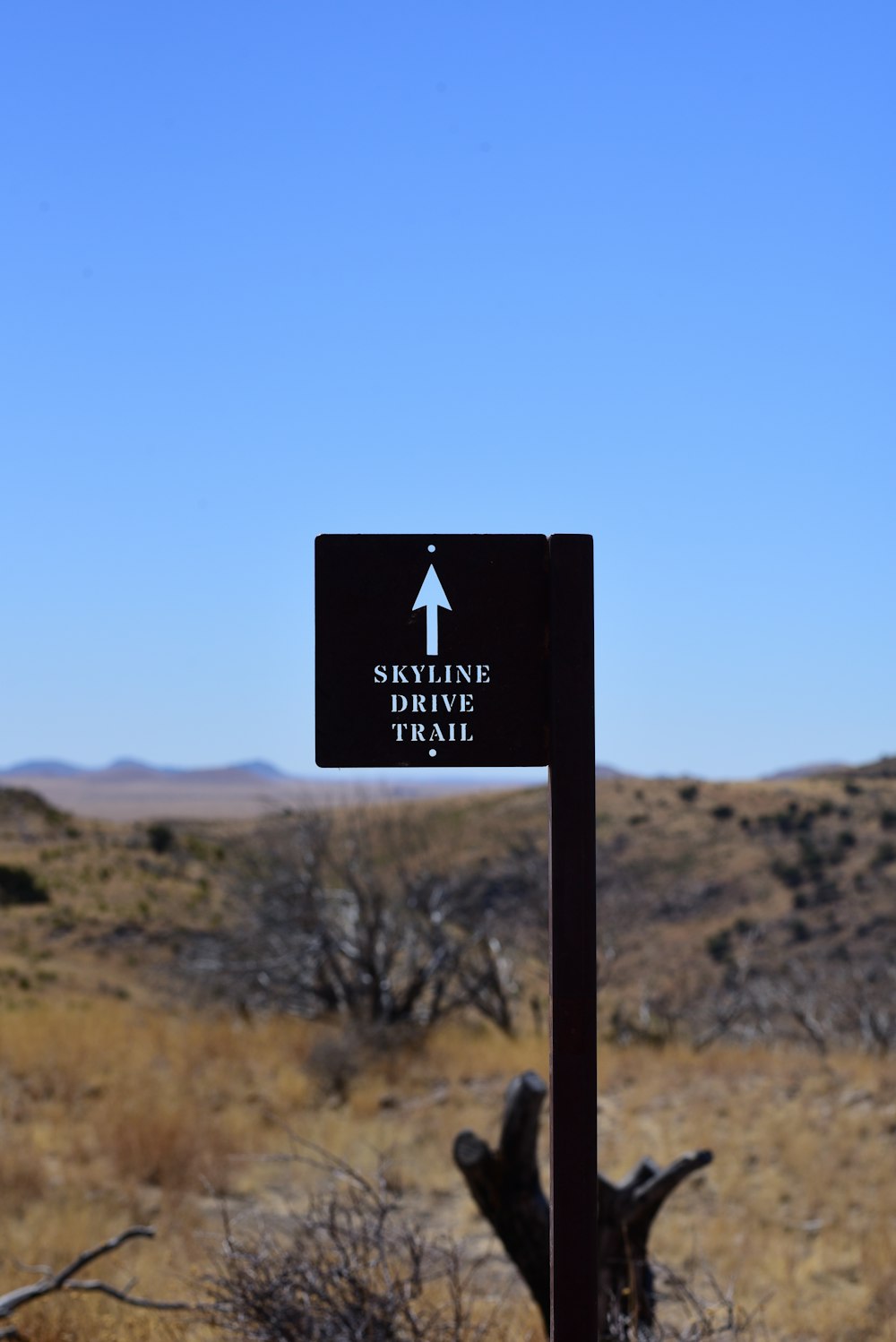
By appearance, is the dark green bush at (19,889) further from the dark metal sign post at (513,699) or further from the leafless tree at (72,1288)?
the dark metal sign post at (513,699)

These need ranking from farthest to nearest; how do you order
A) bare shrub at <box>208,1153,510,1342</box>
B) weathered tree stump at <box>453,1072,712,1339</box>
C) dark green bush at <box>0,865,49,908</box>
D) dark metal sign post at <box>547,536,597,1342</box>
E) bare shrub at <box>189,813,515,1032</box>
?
1. dark green bush at <box>0,865,49,908</box>
2. bare shrub at <box>189,813,515,1032</box>
3. weathered tree stump at <box>453,1072,712,1339</box>
4. bare shrub at <box>208,1153,510,1342</box>
5. dark metal sign post at <box>547,536,597,1342</box>

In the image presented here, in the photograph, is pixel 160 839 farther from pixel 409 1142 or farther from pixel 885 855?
pixel 409 1142

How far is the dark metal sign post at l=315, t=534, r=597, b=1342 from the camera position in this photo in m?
3.23

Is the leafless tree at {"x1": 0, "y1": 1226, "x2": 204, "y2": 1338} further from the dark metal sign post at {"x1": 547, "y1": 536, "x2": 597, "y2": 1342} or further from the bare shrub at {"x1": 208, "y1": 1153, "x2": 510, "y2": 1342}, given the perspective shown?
the dark metal sign post at {"x1": 547, "y1": 536, "x2": 597, "y2": 1342}

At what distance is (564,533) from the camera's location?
3.33 metres

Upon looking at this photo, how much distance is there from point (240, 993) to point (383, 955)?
1930 mm

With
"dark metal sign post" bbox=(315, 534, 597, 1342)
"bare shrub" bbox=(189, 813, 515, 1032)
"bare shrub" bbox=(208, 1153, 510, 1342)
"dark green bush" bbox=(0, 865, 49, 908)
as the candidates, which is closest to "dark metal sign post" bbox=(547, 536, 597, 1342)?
"dark metal sign post" bbox=(315, 534, 597, 1342)

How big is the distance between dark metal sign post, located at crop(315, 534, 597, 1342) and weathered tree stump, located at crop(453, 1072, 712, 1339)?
8.11 ft

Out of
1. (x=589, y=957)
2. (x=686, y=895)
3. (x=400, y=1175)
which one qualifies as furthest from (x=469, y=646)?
(x=686, y=895)

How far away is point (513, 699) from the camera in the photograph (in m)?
3.31

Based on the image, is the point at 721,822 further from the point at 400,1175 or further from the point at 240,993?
the point at 400,1175

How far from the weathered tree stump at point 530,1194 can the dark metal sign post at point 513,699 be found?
2473mm

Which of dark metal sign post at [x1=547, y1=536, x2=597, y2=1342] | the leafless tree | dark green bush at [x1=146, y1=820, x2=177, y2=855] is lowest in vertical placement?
dark green bush at [x1=146, y1=820, x2=177, y2=855]

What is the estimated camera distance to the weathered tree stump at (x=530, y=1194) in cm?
570
